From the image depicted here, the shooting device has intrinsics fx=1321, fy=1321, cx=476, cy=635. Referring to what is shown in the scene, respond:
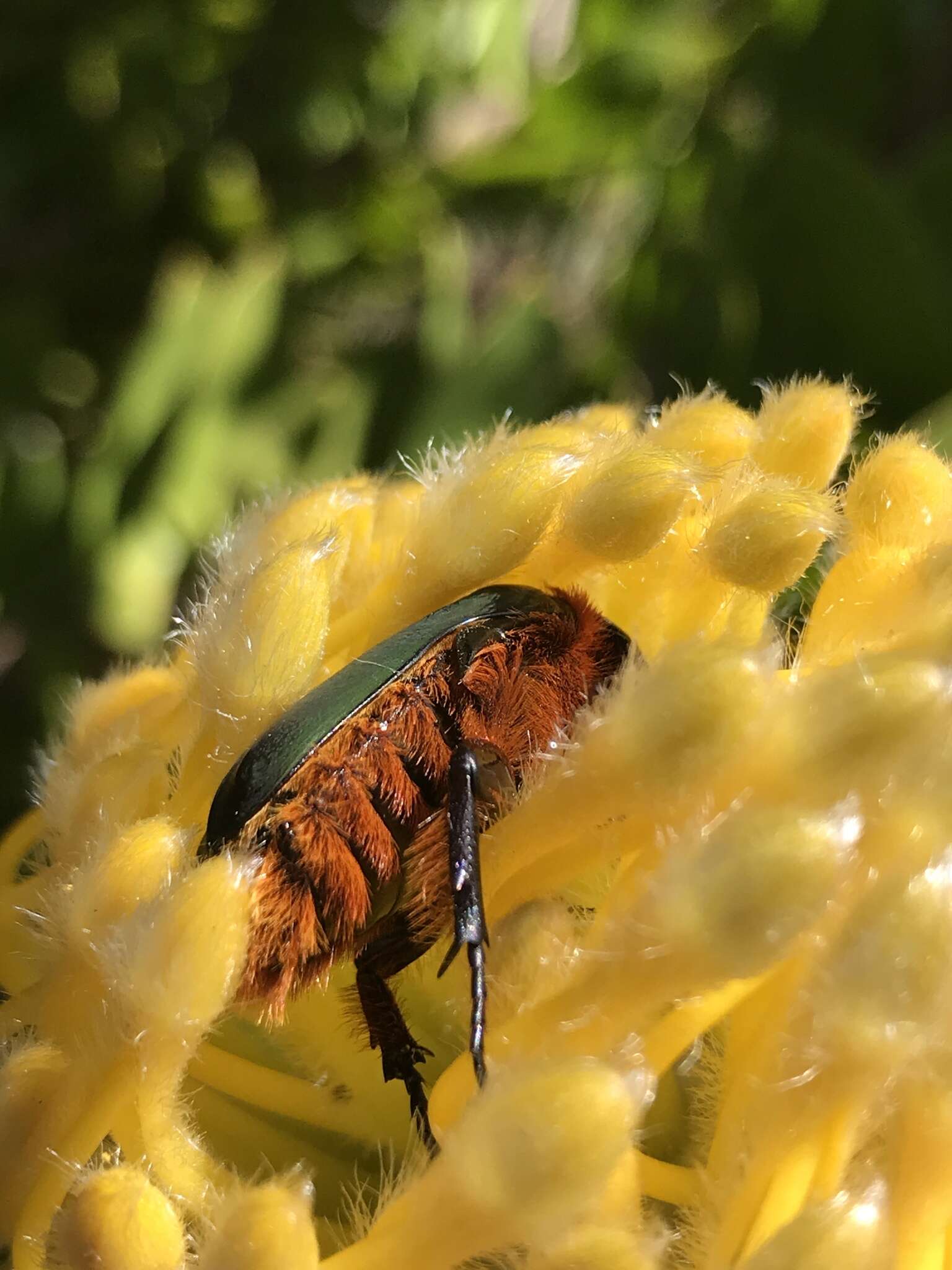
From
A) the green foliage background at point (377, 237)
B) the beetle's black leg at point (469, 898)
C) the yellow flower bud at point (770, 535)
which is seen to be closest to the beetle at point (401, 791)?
the beetle's black leg at point (469, 898)

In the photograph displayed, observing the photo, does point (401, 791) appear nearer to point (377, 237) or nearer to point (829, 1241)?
point (829, 1241)

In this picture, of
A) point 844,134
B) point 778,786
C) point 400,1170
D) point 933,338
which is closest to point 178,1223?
point 400,1170

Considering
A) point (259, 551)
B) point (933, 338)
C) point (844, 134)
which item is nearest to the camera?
point (259, 551)

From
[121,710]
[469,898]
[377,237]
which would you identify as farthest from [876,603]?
[377,237]

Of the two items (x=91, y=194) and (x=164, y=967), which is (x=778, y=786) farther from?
(x=91, y=194)

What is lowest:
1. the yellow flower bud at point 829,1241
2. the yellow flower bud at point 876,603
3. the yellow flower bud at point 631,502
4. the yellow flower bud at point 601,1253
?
the yellow flower bud at point 829,1241

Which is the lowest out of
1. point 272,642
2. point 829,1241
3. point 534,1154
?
point 829,1241

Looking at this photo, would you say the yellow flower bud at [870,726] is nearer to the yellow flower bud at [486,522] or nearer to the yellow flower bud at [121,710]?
the yellow flower bud at [486,522]

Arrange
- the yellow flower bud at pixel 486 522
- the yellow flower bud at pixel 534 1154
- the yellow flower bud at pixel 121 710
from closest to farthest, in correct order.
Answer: the yellow flower bud at pixel 534 1154 → the yellow flower bud at pixel 486 522 → the yellow flower bud at pixel 121 710
